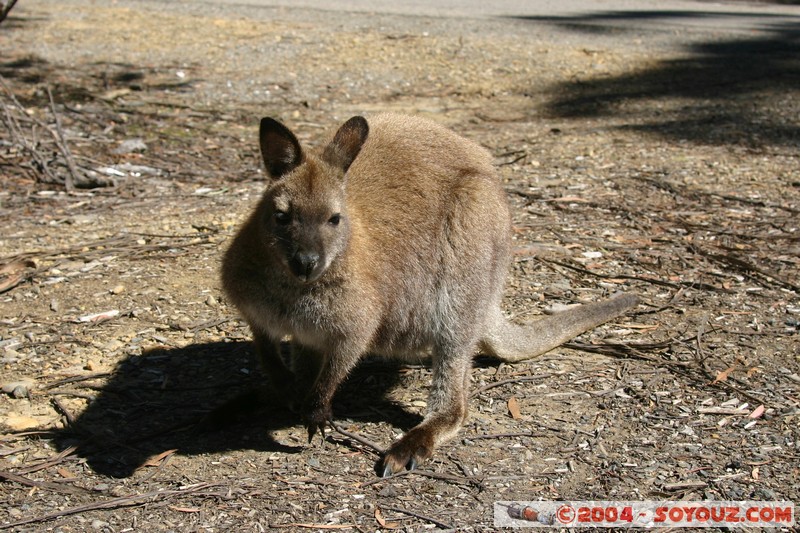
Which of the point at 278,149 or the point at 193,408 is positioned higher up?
the point at 278,149

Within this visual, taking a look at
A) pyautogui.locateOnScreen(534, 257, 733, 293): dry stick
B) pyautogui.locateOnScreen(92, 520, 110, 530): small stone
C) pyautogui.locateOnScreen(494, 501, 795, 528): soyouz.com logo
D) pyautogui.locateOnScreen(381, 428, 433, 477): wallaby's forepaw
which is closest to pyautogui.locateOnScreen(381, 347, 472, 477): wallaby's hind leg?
pyautogui.locateOnScreen(381, 428, 433, 477): wallaby's forepaw

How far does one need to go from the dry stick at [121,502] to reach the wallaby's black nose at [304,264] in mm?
803

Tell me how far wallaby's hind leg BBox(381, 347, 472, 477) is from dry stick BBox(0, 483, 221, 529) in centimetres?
70

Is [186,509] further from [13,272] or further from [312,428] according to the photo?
[13,272]

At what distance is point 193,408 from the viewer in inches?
142

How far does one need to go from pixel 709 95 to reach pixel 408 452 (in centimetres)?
629

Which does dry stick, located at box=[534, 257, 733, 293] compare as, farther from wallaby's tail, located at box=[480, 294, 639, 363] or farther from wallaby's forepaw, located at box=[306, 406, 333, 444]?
wallaby's forepaw, located at box=[306, 406, 333, 444]

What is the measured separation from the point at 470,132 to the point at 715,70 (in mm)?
3596

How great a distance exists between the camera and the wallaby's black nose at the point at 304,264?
9.77 feet

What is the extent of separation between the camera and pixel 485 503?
9.87 ft

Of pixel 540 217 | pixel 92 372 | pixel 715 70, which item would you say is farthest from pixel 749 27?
pixel 92 372

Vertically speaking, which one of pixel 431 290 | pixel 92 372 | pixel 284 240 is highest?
pixel 284 240

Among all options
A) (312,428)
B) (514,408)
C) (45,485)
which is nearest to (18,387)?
(45,485)

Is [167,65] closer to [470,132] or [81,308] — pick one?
[470,132]
